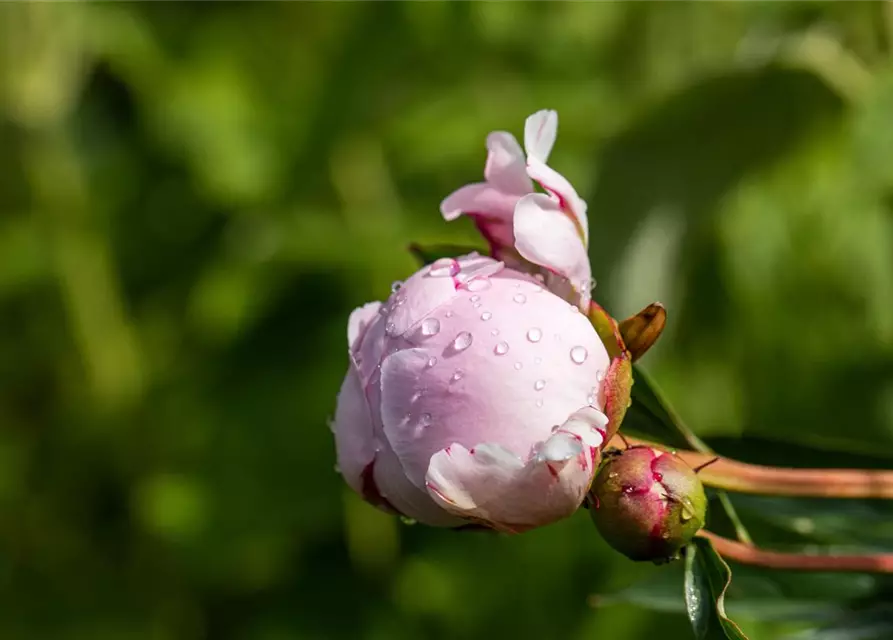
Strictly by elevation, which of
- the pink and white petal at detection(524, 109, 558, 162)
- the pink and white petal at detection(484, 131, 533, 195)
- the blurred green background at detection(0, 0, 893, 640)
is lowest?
the blurred green background at detection(0, 0, 893, 640)

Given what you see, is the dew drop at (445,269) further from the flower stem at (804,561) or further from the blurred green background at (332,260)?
the blurred green background at (332,260)

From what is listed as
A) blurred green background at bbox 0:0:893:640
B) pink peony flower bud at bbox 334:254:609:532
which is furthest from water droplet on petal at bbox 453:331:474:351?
blurred green background at bbox 0:0:893:640

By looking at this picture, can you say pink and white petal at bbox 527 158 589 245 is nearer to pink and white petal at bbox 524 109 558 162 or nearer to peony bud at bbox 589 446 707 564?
pink and white petal at bbox 524 109 558 162

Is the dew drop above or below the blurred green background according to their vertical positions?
above

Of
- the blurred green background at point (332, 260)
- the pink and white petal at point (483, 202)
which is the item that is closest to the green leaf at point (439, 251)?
the pink and white petal at point (483, 202)

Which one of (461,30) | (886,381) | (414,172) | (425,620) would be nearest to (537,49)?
(461,30)

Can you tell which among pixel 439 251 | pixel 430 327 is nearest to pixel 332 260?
pixel 439 251

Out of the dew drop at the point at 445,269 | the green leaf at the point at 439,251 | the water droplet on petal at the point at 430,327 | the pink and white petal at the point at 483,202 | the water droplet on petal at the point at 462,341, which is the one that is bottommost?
the water droplet on petal at the point at 462,341
